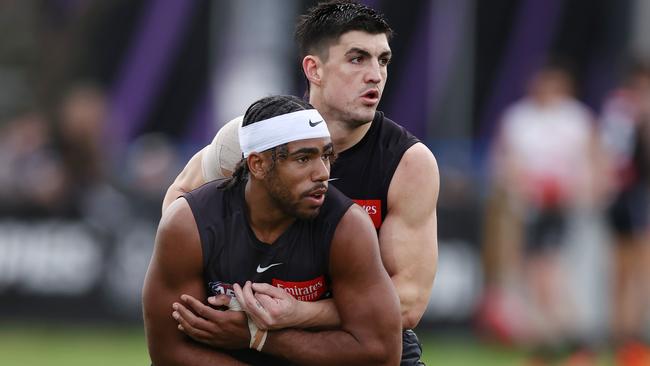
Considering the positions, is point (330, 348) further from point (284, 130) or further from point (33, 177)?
point (33, 177)

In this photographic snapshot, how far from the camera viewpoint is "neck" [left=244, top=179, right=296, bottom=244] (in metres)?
6.70

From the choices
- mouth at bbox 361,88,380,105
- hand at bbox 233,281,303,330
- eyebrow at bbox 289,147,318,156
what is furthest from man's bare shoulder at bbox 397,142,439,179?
hand at bbox 233,281,303,330

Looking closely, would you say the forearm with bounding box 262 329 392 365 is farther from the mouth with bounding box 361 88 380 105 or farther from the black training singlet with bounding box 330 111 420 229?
the mouth with bounding box 361 88 380 105

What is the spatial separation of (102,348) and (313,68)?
7594 mm

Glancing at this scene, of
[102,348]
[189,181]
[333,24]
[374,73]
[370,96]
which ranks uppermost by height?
[333,24]

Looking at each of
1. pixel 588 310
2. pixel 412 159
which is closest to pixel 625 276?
pixel 588 310

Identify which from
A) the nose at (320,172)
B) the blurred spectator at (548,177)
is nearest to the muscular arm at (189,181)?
the nose at (320,172)

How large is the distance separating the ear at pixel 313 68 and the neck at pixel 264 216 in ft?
2.99

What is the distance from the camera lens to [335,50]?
739 centimetres

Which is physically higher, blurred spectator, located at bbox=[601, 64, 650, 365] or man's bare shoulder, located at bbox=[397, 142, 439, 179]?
man's bare shoulder, located at bbox=[397, 142, 439, 179]

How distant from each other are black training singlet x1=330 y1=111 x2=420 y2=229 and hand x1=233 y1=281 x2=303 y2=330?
2.72 ft

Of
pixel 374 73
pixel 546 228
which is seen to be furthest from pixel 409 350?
pixel 546 228

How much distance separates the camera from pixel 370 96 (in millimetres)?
7277

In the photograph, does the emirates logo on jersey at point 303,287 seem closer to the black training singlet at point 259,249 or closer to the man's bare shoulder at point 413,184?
the black training singlet at point 259,249
